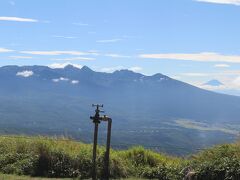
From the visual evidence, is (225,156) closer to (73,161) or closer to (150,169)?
(150,169)

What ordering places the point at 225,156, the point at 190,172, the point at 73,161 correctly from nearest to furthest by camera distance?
1. the point at 190,172
2. the point at 225,156
3. the point at 73,161

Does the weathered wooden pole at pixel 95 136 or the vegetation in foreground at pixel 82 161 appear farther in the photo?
the vegetation in foreground at pixel 82 161

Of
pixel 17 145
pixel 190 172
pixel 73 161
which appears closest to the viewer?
pixel 190 172

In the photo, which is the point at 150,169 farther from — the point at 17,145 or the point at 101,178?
the point at 17,145

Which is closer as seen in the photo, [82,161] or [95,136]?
[95,136]

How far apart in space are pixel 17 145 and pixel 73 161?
3058 mm

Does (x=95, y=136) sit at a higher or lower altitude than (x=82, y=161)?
higher

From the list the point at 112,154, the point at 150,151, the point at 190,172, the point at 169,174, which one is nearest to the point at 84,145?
the point at 112,154

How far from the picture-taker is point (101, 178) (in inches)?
846

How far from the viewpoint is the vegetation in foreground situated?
21031 millimetres

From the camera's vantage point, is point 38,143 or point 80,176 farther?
point 38,143

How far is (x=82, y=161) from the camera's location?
73.7 ft

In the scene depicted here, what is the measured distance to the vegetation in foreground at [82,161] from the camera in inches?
828

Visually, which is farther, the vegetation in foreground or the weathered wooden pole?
the vegetation in foreground
